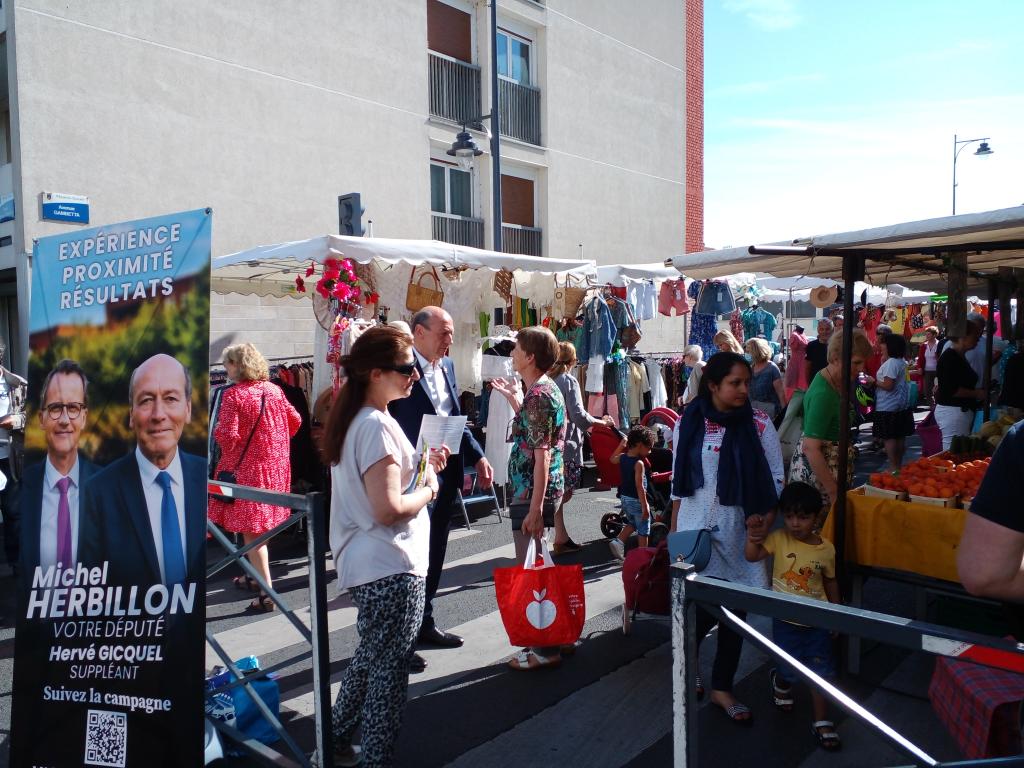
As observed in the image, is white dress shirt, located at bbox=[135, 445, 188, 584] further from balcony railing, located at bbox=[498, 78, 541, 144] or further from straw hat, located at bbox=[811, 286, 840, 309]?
balcony railing, located at bbox=[498, 78, 541, 144]

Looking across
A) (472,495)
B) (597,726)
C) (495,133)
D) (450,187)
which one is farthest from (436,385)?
(450,187)

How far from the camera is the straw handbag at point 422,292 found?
8.43m

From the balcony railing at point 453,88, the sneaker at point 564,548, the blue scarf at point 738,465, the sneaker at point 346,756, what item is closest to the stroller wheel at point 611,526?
the sneaker at point 564,548

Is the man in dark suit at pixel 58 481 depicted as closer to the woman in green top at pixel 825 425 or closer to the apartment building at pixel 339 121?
the woman in green top at pixel 825 425

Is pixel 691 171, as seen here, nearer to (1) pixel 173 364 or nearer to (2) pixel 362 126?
(2) pixel 362 126

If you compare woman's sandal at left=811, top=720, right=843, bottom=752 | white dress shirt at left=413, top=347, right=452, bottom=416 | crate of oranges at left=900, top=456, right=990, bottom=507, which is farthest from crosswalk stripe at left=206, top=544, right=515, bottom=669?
crate of oranges at left=900, top=456, right=990, bottom=507

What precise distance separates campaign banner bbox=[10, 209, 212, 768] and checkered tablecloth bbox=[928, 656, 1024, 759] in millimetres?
2415

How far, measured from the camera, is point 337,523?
3.06 metres

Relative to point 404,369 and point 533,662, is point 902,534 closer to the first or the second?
point 533,662

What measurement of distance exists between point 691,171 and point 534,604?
2001cm

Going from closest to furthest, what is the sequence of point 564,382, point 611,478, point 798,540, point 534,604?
point 798,540 → point 534,604 → point 564,382 → point 611,478

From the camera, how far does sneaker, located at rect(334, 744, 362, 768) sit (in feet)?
10.6

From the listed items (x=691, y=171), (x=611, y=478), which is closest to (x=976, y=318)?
(x=611, y=478)

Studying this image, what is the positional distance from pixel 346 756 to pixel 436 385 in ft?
6.51
